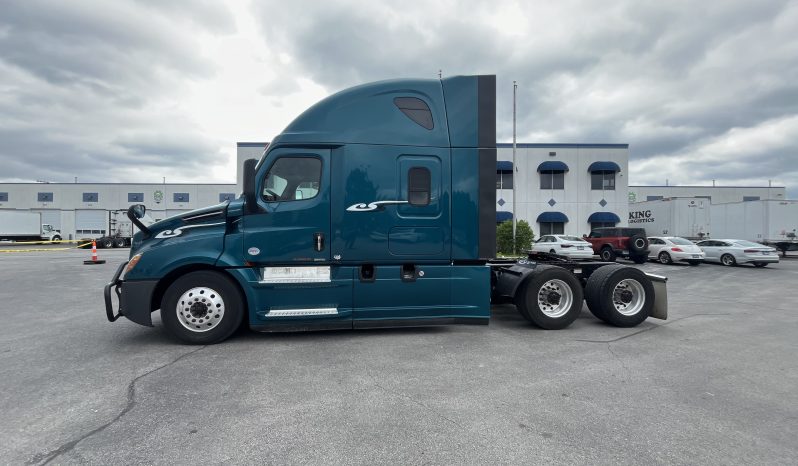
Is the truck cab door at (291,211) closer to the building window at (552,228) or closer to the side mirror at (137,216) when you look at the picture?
the side mirror at (137,216)

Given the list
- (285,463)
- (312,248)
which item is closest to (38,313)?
(312,248)

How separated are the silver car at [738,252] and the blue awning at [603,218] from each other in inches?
304

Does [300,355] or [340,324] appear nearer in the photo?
[300,355]

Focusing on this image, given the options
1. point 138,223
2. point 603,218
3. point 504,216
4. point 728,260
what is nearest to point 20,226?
point 504,216

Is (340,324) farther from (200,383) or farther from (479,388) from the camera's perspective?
(479,388)

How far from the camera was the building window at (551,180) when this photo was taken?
2877cm

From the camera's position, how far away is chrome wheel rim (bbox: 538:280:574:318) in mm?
5730

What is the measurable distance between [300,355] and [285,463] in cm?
210

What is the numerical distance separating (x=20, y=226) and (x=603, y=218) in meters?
54.7

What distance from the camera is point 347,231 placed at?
16.4ft

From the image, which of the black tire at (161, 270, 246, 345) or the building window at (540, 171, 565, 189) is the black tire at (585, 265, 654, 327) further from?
the building window at (540, 171, 565, 189)

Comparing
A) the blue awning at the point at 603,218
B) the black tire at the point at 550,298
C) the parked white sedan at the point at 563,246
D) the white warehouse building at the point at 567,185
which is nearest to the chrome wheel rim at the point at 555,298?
the black tire at the point at 550,298

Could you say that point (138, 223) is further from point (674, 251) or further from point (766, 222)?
point (766, 222)

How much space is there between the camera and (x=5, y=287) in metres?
9.78
